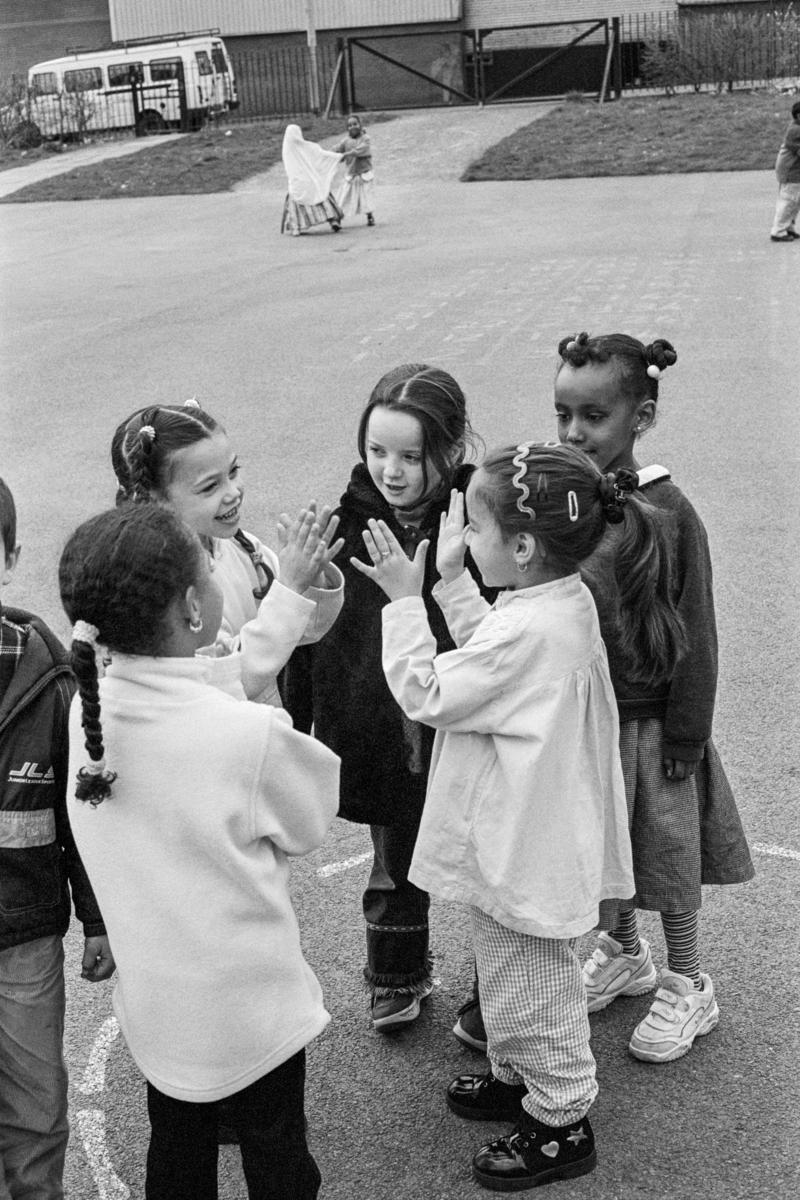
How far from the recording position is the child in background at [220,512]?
2.84 m

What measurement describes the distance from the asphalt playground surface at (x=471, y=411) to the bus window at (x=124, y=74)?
33.1ft

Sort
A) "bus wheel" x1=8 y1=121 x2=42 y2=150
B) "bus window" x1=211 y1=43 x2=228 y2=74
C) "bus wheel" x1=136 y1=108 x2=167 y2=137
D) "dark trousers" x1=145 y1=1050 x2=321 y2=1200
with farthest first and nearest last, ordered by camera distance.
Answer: "bus window" x1=211 y1=43 x2=228 y2=74 → "bus wheel" x1=136 y1=108 x2=167 y2=137 → "bus wheel" x1=8 y1=121 x2=42 y2=150 → "dark trousers" x1=145 y1=1050 x2=321 y2=1200

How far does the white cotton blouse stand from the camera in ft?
8.84

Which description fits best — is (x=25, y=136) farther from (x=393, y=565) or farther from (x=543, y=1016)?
(x=543, y=1016)

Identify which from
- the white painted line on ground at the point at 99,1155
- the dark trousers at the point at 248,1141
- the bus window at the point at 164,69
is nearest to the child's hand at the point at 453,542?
the dark trousers at the point at 248,1141

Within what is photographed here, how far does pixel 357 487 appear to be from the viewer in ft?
10.6

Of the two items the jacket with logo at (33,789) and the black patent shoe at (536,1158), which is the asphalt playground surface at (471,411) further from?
the jacket with logo at (33,789)

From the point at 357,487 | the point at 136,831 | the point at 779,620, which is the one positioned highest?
the point at 357,487

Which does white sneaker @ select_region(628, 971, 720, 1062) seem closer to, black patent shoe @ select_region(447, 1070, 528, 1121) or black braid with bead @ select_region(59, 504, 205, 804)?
black patent shoe @ select_region(447, 1070, 528, 1121)

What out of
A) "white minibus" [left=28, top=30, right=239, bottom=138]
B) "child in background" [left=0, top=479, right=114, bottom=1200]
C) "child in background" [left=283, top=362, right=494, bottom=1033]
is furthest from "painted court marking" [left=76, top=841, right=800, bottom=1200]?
"white minibus" [left=28, top=30, right=239, bottom=138]

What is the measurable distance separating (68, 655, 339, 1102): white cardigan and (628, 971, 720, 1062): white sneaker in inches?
46.5

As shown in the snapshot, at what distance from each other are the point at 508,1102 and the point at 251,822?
3.94ft

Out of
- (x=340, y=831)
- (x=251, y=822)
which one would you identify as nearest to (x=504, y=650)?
(x=251, y=822)

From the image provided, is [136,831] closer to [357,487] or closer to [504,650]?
[504,650]
